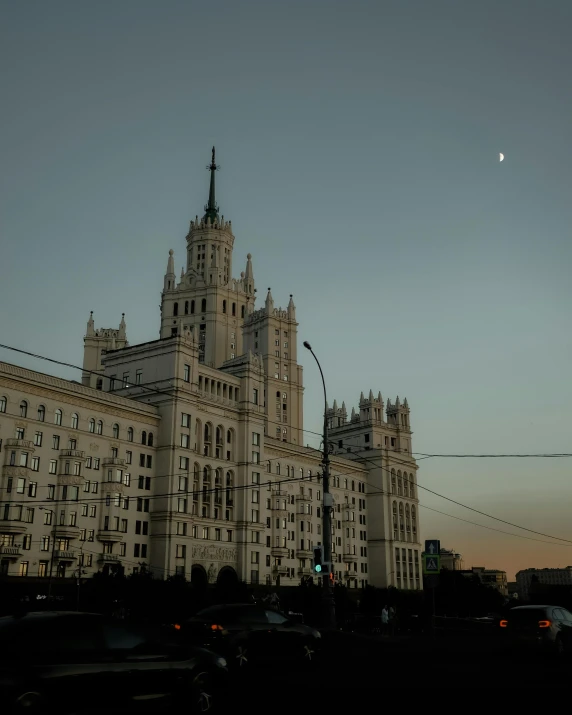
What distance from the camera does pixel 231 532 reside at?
8912cm

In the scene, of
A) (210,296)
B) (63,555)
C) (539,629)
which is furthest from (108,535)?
(210,296)

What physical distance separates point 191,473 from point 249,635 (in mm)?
66085

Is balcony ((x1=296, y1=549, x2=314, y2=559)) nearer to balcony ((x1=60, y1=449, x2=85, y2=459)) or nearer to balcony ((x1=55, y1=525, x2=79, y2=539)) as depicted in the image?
balcony ((x1=55, y1=525, x2=79, y2=539))

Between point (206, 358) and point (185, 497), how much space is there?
2249 inches

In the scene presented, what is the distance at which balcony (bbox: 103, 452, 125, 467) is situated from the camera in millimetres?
75375

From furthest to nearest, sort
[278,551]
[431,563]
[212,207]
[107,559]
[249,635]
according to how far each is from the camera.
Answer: [212,207] < [278,551] < [107,559] < [431,563] < [249,635]

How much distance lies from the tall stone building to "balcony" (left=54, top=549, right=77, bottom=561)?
22 centimetres

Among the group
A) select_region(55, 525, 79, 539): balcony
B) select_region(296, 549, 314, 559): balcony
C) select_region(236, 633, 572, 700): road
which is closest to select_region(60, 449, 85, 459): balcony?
select_region(55, 525, 79, 539): balcony

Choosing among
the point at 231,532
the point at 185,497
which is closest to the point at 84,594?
the point at 185,497

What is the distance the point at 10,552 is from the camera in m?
64.0

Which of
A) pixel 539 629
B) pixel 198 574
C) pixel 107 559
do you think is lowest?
pixel 539 629

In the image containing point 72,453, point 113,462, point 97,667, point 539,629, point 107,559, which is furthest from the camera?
point 113,462

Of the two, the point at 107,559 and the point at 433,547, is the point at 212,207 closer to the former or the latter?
the point at 107,559

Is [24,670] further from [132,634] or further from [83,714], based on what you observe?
[132,634]
